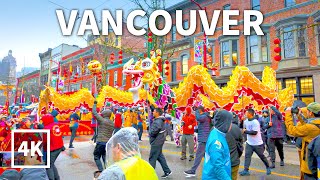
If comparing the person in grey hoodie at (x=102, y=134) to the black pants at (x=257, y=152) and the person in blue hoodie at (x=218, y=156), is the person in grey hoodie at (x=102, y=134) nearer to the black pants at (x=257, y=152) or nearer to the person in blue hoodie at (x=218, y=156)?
A: the person in blue hoodie at (x=218, y=156)

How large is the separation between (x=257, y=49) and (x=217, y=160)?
19740 mm

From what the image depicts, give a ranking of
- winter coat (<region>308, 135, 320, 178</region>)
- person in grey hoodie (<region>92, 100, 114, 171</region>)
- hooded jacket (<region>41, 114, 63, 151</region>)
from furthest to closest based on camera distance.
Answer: person in grey hoodie (<region>92, 100, 114, 171</region>)
hooded jacket (<region>41, 114, 63, 151</region>)
winter coat (<region>308, 135, 320, 178</region>)

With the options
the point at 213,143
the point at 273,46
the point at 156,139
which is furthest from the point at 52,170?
the point at 273,46

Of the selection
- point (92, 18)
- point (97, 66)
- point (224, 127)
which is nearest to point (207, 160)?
point (224, 127)

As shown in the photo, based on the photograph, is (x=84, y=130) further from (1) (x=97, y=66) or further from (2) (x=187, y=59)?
(2) (x=187, y=59)

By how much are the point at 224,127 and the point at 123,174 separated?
2230mm

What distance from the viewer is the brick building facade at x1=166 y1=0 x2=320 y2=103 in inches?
714

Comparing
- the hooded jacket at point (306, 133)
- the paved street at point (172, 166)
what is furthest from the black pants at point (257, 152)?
the hooded jacket at point (306, 133)

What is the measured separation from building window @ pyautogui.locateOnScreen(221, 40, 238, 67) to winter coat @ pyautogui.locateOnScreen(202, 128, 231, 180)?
65.8 feet

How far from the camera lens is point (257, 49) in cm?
2152

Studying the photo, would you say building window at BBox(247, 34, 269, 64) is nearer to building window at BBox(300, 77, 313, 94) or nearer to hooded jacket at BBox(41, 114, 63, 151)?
building window at BBox(300, 77, 313, 94)

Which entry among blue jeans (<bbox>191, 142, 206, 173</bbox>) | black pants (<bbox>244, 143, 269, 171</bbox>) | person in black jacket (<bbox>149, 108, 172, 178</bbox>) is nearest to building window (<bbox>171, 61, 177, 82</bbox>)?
blue jeans (<bbox>191, 142, 206, 173</bbox>)

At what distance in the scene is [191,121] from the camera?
9.28 meters

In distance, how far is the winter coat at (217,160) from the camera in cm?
348
